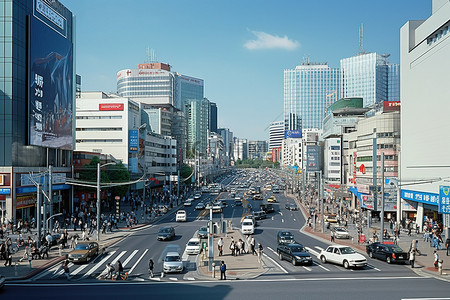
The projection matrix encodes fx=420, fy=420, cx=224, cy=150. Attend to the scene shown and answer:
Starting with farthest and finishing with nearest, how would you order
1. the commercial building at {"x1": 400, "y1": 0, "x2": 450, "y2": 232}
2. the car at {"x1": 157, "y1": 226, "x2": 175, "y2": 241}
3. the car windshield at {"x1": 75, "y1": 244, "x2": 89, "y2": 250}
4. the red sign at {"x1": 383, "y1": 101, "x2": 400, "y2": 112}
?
1. the red sign at {"x1": 383, "y1": 101, "x2": 400, "y2": 112}
2. the commercial building at {"x1": 400, "y1": 0, "x2": 450, "y2": 232}
3. the car at {"x1": 157, "y1": 226, "x2": 175, "y2": 241}
4. the car windshield at {"x1": 75, "y1": 244, "x2": 89, "y2": 250}

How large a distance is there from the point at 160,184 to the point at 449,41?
9012cm

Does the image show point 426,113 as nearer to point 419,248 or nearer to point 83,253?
point 419,248

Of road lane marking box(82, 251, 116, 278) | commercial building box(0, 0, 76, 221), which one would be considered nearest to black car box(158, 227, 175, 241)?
road lane marking box(82, 251, 116, 278)

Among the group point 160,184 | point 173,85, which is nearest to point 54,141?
point 160,184

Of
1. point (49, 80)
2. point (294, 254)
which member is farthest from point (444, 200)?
point (49, 80)

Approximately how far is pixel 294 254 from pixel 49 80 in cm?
4528

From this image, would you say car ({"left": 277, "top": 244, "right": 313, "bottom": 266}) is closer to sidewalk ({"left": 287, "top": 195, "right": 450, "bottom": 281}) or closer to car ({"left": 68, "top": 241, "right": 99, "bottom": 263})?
sidewalk ({"left": 287, "top": 195, "right": 450, "bottom": 281})

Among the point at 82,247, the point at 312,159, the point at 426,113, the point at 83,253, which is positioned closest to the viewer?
the point at 83,253

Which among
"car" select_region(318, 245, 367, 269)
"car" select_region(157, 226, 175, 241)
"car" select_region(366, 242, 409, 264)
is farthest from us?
"car" select_region(157, 226, 175, 241)

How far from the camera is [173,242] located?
143 ft

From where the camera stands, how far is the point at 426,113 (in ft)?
178

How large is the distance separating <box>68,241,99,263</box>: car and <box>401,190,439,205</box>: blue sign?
39.1 meters

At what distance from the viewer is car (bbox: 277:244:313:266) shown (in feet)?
104

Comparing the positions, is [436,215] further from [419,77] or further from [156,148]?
[156,148]
